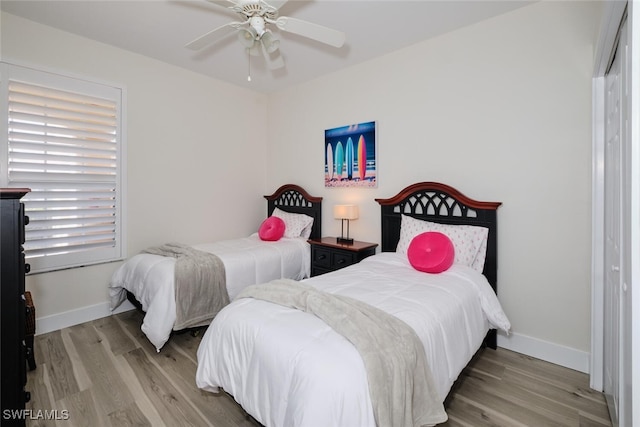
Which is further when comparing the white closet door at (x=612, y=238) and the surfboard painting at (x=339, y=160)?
the surfboard painting at (x=339, y=160)

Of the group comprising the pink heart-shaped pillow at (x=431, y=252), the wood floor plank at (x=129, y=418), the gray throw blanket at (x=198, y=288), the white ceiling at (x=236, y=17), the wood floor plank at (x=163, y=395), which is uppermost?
the white ceiling at (x=236, y=17)

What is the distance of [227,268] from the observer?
2891 mm

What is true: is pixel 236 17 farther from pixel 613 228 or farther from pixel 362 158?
pixel 613 228

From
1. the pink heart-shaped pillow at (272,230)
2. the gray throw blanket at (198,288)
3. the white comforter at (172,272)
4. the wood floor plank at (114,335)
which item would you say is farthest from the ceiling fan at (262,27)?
the wood floor plank at (114,335)

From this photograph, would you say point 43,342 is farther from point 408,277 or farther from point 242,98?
point 242,98

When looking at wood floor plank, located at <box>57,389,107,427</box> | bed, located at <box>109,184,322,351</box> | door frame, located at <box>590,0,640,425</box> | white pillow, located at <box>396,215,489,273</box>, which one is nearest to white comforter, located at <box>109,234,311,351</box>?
bed, located at <box>109,184,322,351</box>

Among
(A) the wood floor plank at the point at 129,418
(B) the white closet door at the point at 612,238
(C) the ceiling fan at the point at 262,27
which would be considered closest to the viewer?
(B) the white closet door at the point at 612,238

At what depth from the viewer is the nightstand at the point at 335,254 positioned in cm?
318

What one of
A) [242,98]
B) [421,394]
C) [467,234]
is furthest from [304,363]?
[242,98]

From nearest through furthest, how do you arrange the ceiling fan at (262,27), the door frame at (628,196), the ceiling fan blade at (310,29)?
the door frame at (628,196), the ceiling fan at (262,27), the ceiling fan blade at (310,29)

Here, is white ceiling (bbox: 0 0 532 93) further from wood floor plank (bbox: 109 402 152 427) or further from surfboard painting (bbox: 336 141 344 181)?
wood floor plank (bbox: 109 402 152 427)

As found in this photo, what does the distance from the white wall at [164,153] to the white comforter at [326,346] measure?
218cm

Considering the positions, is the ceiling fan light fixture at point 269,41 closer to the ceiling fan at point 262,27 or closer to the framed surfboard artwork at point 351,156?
the ceiling fan at point 262,27

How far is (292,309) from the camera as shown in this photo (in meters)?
1.69
